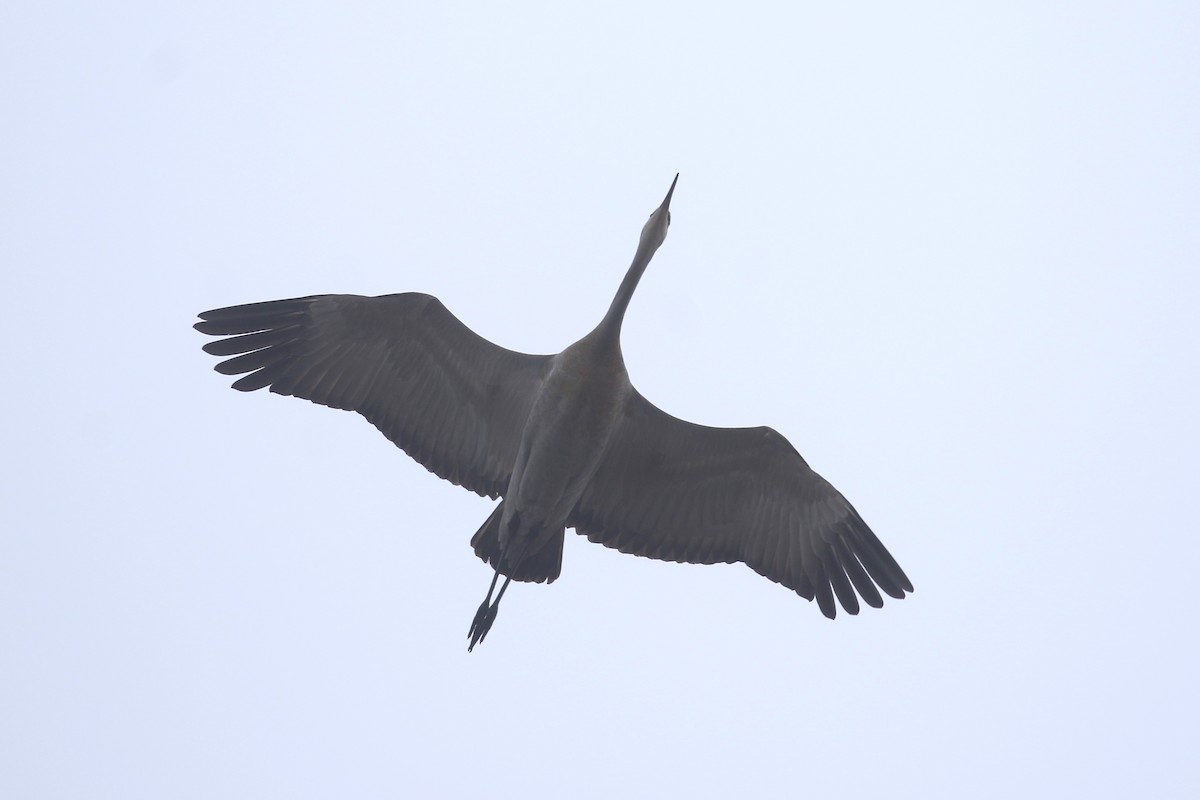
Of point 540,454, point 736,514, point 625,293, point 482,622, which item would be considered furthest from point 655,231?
point 482,622

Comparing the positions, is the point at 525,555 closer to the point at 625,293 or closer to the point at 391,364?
the point at 391,364

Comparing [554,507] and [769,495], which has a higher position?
[769,495]

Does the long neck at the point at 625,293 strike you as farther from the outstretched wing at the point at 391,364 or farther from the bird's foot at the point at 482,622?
the bird's foot at the point at 482,622

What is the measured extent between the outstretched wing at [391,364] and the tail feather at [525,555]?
34cm

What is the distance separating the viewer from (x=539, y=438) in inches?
441

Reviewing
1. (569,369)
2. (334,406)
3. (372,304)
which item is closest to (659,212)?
(569,369)

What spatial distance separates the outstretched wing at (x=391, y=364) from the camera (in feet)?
38.3

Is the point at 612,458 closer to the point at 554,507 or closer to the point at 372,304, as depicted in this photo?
the point at 554,507

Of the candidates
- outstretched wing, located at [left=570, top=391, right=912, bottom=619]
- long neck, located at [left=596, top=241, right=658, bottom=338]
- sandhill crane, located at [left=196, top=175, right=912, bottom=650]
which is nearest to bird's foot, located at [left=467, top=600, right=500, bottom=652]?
sandhill crane, located at [left=196, top=175, right=912, bottom=650]

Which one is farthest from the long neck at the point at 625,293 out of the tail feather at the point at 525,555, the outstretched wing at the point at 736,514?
the tail feather at the point at 525,555

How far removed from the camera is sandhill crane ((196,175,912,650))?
11594mm

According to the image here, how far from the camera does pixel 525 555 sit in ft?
39.4

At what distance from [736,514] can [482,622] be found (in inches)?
96.3

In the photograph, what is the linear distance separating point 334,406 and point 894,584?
16.8 ft
